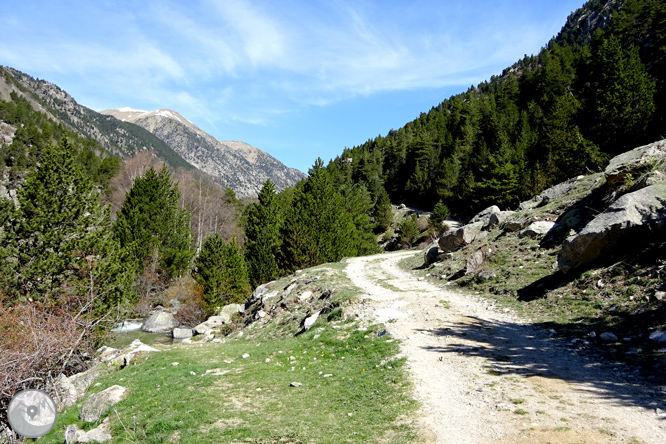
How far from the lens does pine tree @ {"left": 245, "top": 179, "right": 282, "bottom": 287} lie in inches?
1363

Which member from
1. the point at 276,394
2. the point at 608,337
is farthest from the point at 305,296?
the point at 608,337

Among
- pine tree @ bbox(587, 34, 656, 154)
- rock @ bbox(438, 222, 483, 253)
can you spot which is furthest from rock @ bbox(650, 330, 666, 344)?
pine tree @ bbox(587, 34, 656, 154)

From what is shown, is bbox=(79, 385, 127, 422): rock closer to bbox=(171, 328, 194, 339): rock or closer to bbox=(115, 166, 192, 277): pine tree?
bbox=(171, 328, 194, 339): rock

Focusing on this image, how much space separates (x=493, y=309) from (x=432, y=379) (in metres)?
7.02

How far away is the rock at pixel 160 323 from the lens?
2967 cm

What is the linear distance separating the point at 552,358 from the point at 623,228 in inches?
265

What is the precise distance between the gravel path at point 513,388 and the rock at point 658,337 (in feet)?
5.16

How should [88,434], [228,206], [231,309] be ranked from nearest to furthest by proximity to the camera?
[88,434], [231,309], [228,206]

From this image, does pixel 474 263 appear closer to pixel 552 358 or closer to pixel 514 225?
pixel 514 225

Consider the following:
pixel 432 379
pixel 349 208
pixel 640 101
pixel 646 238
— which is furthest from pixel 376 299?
pixel 349 208

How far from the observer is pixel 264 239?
35.8 meters

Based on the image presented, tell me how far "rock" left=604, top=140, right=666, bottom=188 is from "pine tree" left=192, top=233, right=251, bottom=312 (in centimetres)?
2698

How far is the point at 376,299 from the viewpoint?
1509 cm

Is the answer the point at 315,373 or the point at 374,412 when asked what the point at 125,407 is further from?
the point at 374,412
